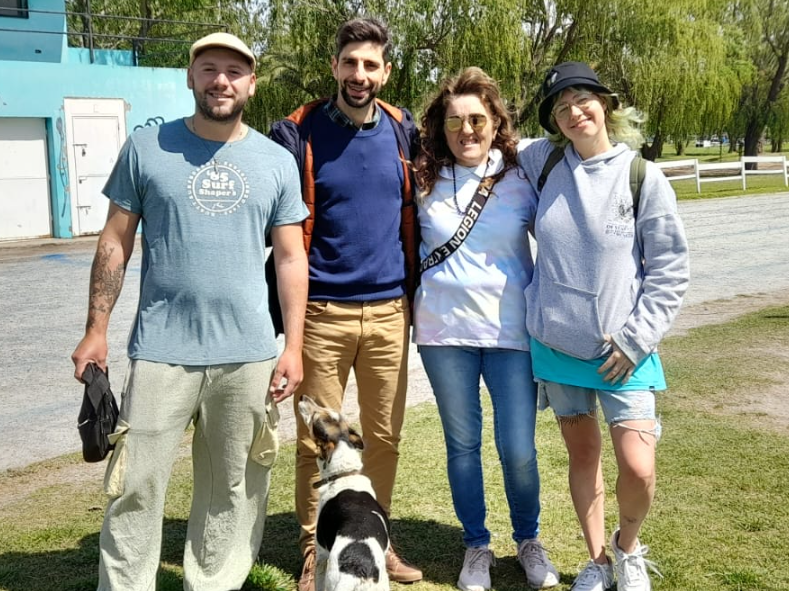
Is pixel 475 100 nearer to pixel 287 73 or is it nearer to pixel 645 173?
pixel 645 173

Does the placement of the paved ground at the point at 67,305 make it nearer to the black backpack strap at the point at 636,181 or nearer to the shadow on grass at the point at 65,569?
the shadow on grass at the point at 65,569

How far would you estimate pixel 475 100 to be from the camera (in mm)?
4113

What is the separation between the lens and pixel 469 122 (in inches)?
161

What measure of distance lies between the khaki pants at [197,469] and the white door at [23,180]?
18217 millimetres

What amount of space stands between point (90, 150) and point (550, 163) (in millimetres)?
19093

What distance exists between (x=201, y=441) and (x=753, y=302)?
9309mm

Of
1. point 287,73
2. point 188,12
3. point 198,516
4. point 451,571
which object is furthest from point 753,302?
point 188,12

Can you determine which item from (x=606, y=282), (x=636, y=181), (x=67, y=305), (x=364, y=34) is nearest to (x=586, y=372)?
(x=606, y=282)

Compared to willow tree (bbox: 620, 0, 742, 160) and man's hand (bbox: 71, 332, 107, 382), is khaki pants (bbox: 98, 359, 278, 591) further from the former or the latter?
willow tree (bbox: 620, 0, 742, 160)

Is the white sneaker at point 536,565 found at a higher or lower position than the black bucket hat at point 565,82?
lower

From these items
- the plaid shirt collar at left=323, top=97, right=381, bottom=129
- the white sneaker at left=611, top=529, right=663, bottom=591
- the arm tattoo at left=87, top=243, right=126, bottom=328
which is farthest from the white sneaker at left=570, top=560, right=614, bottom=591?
the arm tattoo at left=87, top=243, right=126, bottom=328

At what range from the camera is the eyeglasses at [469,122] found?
4.09 m

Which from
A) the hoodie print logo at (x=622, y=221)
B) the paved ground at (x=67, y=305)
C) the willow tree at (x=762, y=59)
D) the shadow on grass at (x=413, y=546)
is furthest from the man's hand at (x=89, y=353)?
the willow tree at (x=762, y=59)

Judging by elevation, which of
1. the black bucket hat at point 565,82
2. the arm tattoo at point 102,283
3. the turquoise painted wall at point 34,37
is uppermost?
the turquoise painted wall at point 34,37
